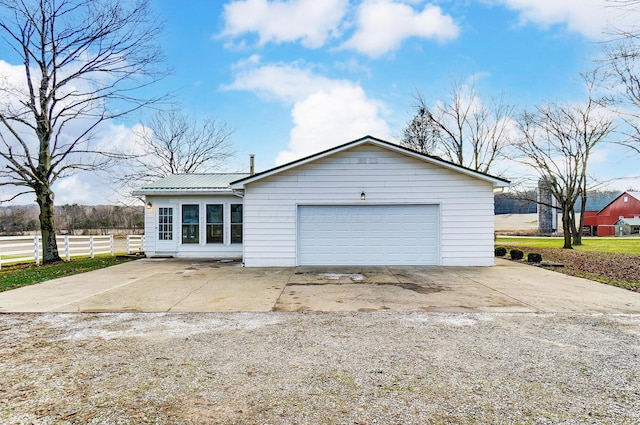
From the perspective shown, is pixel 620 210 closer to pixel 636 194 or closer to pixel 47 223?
pixel 636 194

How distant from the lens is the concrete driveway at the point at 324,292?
5906mm

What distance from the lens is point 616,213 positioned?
1447 inches

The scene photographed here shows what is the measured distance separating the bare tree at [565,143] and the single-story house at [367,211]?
37.8 feet

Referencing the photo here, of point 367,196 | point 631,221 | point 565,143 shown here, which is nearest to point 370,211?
Answer: point 367,196

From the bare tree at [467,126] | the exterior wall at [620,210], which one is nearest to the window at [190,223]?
the bare tree at [467,126]

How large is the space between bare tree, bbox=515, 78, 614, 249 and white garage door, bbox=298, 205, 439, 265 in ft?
40.0

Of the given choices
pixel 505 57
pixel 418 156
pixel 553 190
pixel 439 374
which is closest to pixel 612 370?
pixel 439 374

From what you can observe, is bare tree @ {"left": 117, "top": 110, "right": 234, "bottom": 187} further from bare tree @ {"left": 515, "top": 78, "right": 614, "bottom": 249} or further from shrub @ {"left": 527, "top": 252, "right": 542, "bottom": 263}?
shrub @ {"left": 527, "top": 252, "right": 542, "bottom": 263}

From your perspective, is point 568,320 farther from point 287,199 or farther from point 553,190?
point 553,190

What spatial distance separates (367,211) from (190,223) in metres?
7.06

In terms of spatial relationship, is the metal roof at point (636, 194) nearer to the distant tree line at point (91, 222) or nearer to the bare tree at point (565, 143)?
the bare tree at point (565, 143)

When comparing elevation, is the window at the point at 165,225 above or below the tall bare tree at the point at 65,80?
below

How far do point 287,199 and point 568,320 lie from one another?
747cm

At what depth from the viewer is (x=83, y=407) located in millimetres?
2711
